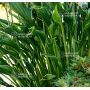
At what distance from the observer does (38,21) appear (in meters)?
1.28

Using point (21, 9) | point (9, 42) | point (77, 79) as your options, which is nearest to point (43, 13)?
point (21, 9)

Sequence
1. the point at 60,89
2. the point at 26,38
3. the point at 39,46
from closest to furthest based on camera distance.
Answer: the point at 60,89
the point at 26,38
the point at 39,46

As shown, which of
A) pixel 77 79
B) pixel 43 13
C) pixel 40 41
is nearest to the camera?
pixel 77 79

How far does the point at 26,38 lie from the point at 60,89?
542mm

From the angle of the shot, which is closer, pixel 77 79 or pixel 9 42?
pixel 77 79

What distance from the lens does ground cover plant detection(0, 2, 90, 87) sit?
3.36ft

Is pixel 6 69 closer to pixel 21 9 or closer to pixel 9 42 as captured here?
pixel 9 42

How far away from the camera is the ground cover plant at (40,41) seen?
102cm

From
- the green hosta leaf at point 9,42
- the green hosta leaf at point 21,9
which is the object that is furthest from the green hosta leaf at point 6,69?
the green hosta leaf at point 21,9

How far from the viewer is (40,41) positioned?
1.13 m

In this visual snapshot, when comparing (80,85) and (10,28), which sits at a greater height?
(10,28)

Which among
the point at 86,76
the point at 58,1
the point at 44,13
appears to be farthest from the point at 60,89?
the point at 58,1

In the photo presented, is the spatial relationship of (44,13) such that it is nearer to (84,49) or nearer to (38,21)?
(38,21)

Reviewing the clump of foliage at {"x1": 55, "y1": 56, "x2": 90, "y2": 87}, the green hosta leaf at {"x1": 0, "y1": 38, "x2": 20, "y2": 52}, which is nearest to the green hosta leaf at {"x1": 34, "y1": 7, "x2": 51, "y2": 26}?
the green hosta leaf at {"x1": 0, "y1": 38, "x2": 20, "y2": 52}
